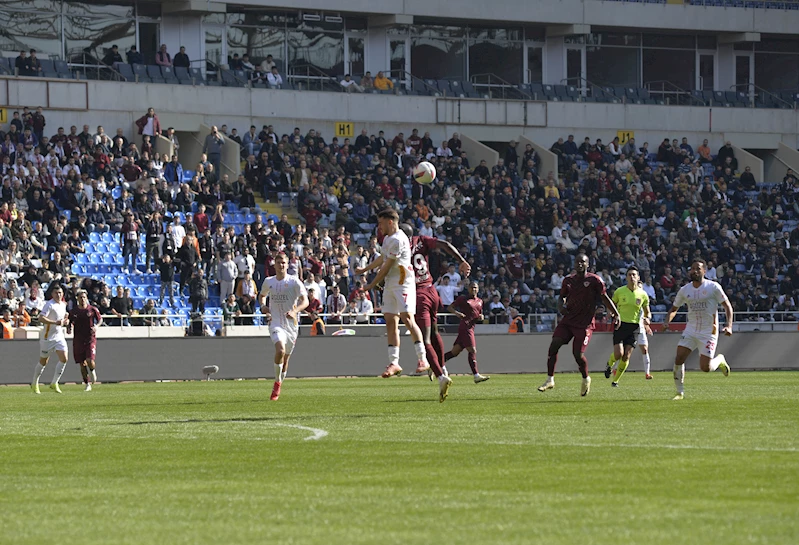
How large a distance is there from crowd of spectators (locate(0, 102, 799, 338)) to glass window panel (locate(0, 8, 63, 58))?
5.22m

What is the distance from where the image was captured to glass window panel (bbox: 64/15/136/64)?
51.0 m

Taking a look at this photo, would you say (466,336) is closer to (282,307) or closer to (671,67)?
(282,307)

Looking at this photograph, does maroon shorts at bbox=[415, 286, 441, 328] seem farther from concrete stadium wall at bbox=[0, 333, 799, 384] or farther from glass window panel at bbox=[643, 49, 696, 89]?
glass window panel at bbox=[643, 49, 696, 89]

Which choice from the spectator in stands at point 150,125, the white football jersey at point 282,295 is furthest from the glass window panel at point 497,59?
the white football jersey at point 282,295

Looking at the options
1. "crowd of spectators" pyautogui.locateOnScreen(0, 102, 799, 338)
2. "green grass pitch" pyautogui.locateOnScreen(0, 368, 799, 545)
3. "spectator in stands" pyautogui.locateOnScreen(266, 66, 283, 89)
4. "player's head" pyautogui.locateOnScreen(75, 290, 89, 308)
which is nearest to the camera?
"green grass pitch" pyautogui.locateOnScreen(0, 368, 799, 545)

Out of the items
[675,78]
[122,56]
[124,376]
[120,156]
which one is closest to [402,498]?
[124,376]

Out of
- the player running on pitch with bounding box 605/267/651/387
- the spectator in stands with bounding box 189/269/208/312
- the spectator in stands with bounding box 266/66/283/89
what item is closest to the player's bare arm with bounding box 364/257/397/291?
the player running on pitch with bounding box 605/267/651/387

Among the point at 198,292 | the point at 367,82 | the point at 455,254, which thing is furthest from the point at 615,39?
the point at 455,254

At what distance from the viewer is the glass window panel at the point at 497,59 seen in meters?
59.3

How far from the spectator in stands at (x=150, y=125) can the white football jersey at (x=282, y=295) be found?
25.4 metres

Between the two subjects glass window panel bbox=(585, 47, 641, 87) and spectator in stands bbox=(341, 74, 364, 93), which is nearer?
spectator in stands bbox=(341, 74, 364, 93)

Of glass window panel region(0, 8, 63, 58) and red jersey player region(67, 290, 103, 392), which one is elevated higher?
glass window panel region(0, 8, 63, 58)

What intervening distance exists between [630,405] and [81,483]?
32.3ft

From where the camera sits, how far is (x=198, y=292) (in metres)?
38.2
